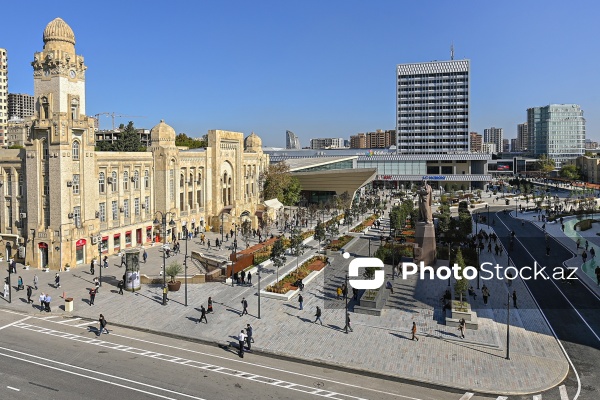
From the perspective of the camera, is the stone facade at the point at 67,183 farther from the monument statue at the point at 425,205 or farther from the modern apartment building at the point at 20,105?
the modern apartment building at the point at 20,105

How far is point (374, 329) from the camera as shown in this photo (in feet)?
99.5

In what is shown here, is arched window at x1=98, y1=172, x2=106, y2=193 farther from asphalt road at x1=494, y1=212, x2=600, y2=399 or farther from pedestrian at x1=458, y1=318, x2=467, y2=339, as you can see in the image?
asphalt road at x1=494, y1=212, x2=600, y2=399

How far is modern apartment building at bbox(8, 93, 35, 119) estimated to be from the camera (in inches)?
7312

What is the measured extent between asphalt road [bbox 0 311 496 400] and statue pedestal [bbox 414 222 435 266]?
79.8 ft

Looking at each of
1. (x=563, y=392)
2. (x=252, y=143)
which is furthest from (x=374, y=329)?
(x=252, y=143)

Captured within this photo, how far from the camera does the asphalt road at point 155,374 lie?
2188 cm

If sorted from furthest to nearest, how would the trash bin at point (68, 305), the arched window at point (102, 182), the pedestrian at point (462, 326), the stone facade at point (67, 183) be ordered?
Answer: the arched window at point (102, 182) < the stone facade at point (67, 183) < the trash bin at point (68, 305) < the pedestrian at point (462, 326)

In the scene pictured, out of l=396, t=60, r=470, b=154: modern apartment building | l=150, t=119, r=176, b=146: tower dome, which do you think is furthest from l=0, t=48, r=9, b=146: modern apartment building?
l=396, t=60, r=470, b=154: modern apartment building

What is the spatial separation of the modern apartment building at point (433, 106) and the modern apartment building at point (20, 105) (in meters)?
133

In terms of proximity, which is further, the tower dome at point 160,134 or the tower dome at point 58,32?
the tower dome at point 160,134

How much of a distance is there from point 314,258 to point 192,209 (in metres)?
22.3

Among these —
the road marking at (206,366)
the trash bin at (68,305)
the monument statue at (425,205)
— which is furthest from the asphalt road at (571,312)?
the trash bin at (68,305)

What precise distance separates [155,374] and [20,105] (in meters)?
201

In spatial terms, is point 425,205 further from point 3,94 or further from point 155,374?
point 3,94
